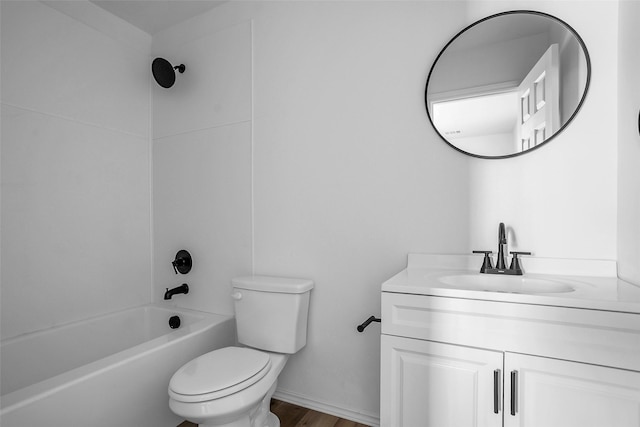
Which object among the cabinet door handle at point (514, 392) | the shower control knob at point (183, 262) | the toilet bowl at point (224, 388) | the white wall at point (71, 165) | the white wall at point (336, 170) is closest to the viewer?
the cabinet door handle at point (514, 392)

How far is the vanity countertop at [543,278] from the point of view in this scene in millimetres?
947

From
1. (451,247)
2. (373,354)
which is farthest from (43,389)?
(451,247)

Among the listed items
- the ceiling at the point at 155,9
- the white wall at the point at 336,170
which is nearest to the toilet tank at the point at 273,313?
the white wall at the point at 336,170

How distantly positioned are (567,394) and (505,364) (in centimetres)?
16

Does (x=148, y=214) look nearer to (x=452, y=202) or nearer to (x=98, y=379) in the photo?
(x=98, y=379)

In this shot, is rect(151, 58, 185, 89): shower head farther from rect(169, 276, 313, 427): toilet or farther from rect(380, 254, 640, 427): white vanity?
rect(380, 254, 640, 427): white vanity

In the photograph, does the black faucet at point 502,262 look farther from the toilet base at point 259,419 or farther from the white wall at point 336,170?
the toilet base at point 259,419

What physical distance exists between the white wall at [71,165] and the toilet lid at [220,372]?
1055 millimetres

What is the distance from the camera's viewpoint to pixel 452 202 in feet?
5.01

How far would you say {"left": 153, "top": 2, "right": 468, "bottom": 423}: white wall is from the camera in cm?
159

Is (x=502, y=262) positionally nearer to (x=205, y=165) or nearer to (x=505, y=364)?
(x=505, y=364)

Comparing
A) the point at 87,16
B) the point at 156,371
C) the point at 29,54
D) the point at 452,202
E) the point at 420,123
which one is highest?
the point at 87,16

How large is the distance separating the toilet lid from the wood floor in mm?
461

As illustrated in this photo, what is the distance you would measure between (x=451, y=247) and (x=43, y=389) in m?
1.68
